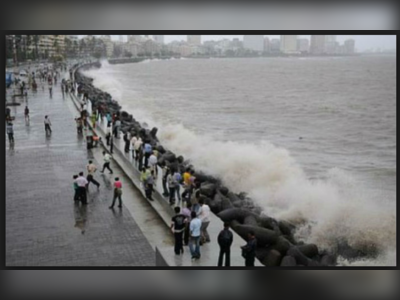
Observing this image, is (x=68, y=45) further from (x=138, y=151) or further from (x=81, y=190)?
(x=81, y=190)

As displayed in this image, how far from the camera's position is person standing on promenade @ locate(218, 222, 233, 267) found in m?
6.79

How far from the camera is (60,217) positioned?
899 cm

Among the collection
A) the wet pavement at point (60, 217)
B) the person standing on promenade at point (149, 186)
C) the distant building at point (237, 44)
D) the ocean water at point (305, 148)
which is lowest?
the ocean water at point (305, 148)

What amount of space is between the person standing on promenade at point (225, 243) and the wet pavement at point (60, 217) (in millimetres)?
1130

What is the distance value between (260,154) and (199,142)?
3172mm

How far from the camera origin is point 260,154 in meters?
18.0

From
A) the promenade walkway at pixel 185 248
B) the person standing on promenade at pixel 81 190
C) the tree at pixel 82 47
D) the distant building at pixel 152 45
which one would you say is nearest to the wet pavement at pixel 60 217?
the person standing on promenade at pixel 81 190

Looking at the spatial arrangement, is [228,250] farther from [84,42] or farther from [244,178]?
[84,42]

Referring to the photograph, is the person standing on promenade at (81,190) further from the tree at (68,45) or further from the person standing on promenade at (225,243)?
the tree at (68,45)

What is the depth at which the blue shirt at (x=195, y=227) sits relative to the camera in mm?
6949

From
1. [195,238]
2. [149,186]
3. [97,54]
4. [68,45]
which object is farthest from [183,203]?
[68,45]

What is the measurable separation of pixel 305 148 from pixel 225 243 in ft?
42.6

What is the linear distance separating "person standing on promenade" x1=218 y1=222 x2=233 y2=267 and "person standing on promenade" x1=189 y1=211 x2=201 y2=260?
0.31 meters

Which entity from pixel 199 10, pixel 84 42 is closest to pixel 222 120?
pixel 199 10
